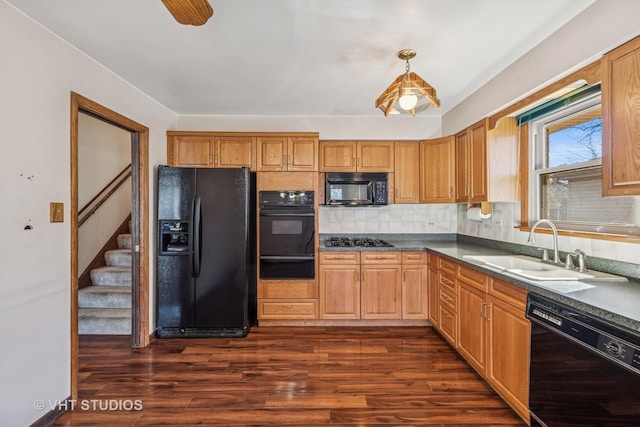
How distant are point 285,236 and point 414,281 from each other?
4.99 ft

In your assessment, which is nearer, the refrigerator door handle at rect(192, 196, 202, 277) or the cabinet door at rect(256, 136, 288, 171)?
the refrigerator door handle at rect(192, 196, 202, 277)

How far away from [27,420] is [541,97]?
153 inches

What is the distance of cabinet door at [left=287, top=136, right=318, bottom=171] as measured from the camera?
3480mm

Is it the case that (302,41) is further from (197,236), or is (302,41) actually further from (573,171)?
(573,171)

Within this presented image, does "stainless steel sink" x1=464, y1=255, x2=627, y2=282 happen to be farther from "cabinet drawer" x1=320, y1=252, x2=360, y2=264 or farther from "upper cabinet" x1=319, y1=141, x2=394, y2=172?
"upper cabinet" x1=319, y1=141, x2=394, y2=172

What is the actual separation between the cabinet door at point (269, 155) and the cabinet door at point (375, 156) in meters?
0.91

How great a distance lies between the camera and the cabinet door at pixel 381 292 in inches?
133

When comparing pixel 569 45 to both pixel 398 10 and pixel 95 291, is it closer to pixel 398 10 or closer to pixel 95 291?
pixel 398 10

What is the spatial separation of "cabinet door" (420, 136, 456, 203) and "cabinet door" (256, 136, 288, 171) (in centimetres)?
166

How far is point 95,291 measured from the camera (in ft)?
11.0

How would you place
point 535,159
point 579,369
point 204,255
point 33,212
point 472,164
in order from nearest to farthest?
1. point 579,369
2. point 33,212
3. point 535,159
4. point 472,164
5. point 204,255

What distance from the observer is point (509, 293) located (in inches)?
75.0

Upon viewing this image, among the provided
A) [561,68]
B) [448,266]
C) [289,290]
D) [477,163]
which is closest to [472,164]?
[477,163]

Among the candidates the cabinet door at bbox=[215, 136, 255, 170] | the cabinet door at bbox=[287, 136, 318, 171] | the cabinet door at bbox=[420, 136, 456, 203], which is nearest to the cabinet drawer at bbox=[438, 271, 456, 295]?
the cabinet door at bbox=[420, 136, 456, 203]
